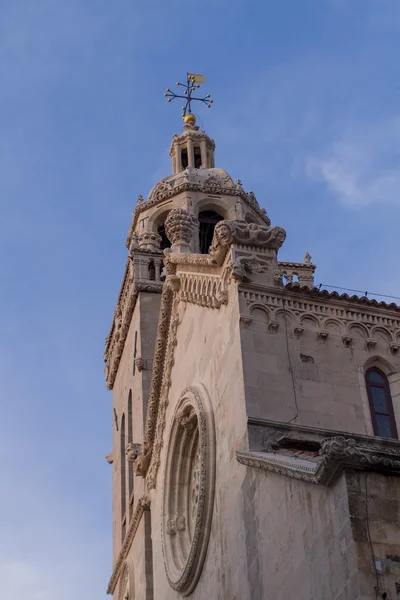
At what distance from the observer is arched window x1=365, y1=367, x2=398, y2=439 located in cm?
2191

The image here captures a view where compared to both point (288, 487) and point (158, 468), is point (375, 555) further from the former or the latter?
point (158, 468)

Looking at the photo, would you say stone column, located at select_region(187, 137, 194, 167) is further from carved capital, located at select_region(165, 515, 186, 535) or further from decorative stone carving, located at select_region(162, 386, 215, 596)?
carved capital, located at select_region(165, 515, 186, 535)

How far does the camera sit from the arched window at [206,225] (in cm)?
3997

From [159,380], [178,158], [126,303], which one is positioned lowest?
[159,380]

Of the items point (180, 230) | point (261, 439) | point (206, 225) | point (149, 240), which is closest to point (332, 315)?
point (261, 439)

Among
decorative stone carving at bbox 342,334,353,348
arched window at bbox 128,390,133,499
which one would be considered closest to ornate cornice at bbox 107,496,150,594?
arched window at bbox 128,390,133,499

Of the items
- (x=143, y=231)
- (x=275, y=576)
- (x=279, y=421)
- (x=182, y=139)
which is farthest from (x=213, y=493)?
(x=182, y=139)

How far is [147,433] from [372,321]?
8745mm

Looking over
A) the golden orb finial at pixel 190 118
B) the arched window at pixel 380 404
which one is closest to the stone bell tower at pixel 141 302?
the golden orb finial at pixel 190 118

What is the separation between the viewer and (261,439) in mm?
20484

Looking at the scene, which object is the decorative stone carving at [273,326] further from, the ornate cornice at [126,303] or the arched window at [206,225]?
the arched window at [206,225]

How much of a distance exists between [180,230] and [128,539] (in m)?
9.16

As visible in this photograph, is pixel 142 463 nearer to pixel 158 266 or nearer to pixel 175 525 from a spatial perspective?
pixel 175 525

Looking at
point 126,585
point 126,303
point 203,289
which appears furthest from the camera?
point 126,303
